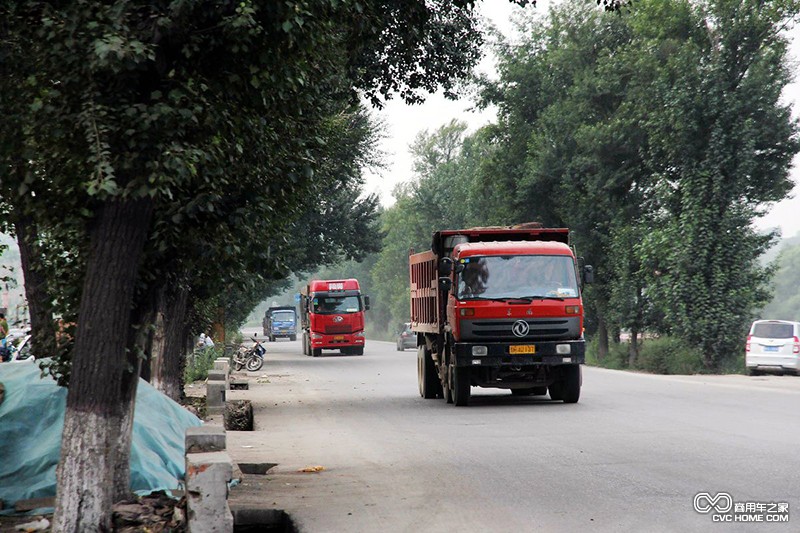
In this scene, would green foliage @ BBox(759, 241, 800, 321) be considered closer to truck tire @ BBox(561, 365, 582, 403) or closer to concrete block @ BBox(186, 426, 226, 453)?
truck tire @ BBox(561, 365, 582, 403)

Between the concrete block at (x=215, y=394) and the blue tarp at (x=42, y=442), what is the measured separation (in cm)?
693

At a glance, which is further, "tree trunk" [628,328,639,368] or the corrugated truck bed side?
"tree trunk" [628,328,639,368]

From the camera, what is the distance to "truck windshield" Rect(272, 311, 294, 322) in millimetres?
103062

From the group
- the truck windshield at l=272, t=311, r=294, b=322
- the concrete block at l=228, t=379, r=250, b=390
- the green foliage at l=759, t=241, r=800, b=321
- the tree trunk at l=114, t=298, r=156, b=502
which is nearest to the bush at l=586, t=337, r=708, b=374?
the concrete block at l=228, t=379, r=250, b=390

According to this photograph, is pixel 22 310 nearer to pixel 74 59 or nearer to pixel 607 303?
pixel 74 59

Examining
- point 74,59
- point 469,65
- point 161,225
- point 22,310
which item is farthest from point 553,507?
point 469,65

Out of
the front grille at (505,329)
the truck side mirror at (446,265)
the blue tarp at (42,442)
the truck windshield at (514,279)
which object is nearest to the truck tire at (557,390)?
the front grille at (505,329)

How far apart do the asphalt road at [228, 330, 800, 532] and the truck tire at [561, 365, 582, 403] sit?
0.38 m

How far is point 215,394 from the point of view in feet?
63.3

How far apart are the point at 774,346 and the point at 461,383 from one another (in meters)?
17.4

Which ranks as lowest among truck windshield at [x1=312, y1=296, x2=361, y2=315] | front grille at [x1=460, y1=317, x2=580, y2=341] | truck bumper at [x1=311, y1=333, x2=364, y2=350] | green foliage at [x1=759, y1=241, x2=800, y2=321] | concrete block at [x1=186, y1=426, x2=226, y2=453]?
concrete block at [x1=186, y1=426, x2=226, y2=453]

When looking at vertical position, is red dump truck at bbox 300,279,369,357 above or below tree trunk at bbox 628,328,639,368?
above

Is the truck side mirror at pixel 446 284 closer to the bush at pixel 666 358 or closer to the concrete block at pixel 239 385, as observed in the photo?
the concrete block at pixel 239 385

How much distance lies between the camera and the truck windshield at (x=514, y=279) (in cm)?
1977
